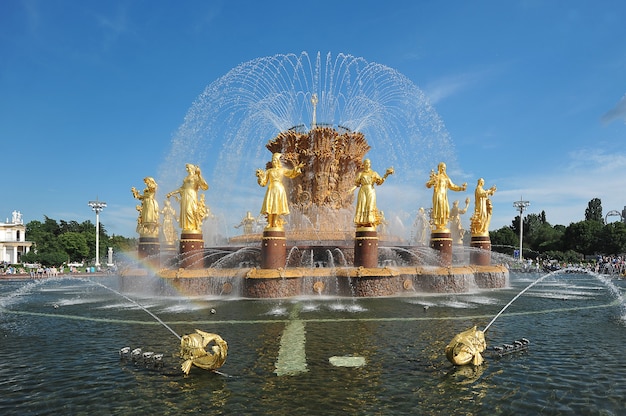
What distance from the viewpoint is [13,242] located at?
3903 inches

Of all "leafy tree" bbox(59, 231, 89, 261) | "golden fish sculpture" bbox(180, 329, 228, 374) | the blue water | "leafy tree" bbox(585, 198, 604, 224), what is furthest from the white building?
"leafy tree" bbox(585, 198, 604, 224)

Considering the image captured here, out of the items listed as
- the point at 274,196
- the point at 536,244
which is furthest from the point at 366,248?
the point at 536,244

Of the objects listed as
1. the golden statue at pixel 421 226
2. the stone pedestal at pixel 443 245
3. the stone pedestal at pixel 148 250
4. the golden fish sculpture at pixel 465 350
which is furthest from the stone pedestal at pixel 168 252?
the golden fish sculpture at pixel 465 350

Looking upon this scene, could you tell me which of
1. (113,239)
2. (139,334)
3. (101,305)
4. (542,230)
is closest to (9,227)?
(113,239)

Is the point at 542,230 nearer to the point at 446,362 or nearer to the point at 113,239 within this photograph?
the point at 113,239

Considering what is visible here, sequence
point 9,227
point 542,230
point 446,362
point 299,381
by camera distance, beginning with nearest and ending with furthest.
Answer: point 299,381
point 446,362
point 542,230
point 9,227

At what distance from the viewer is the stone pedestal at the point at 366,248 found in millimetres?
17953

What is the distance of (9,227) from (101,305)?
4193 inches

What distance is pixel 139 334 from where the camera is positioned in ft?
34.1

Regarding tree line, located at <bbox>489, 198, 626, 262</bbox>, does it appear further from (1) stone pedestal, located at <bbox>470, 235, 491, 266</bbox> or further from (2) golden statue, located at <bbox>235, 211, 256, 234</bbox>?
(2) golden statue, located at <bbox>235, 211, 256, 234</bbox>

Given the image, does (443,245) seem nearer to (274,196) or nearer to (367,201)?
(367,201)

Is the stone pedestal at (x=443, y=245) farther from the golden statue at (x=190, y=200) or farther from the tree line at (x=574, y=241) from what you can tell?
the tree line at (x=574, y=241)

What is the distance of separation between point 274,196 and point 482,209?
43.4 feet

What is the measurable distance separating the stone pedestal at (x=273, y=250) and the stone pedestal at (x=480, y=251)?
488 inches
